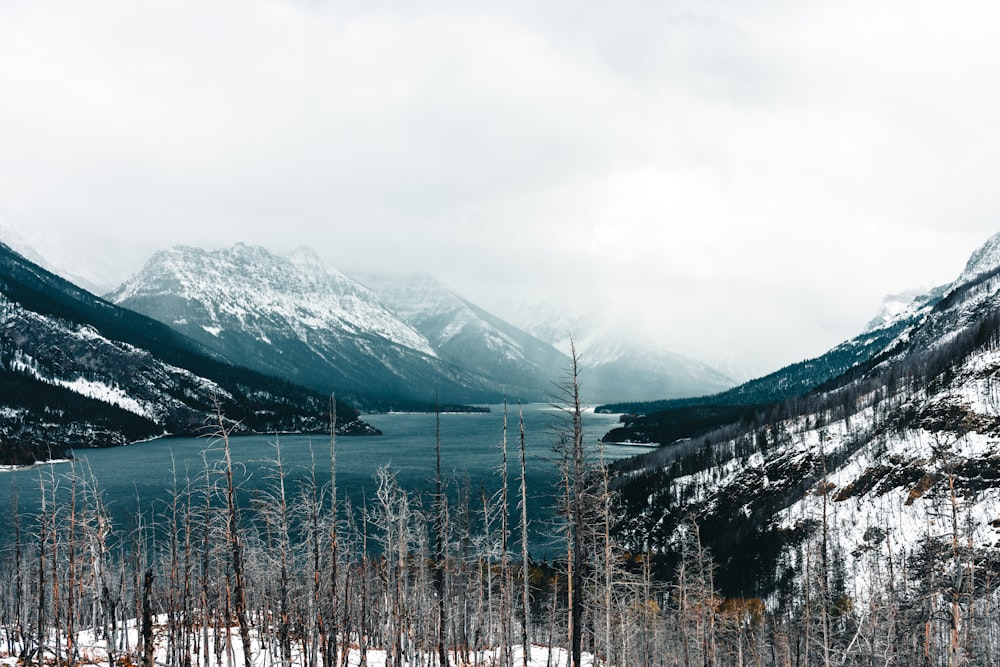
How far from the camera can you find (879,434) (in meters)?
137

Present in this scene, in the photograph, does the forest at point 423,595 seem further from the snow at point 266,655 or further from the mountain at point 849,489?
the mountain at point 849,489

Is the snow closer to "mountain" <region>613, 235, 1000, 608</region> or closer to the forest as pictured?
the forest

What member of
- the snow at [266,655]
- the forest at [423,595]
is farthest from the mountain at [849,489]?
the snow at [266,655]

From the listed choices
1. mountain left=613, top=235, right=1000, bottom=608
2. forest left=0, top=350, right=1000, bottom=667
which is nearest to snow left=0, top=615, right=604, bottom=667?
forest left=0, top=350, right=1000, bottom=667

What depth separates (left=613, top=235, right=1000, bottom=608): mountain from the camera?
318 ft

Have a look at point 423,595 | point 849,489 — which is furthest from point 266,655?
point 849,489

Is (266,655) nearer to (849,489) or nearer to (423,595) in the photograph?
(423,595)

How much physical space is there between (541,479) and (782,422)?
78503 millimetres

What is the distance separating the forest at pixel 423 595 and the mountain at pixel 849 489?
2460 millimetres

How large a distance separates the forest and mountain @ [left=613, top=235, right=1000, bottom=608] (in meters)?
2.46

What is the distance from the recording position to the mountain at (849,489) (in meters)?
96.9

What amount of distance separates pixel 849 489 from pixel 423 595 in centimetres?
10414

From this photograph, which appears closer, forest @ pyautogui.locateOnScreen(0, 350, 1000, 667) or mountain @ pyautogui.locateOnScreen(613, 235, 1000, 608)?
forest @ pyautogui.locateOnScreen(0, 350, 1000, 667)

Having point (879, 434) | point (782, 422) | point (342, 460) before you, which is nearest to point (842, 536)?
point (879, 434)
